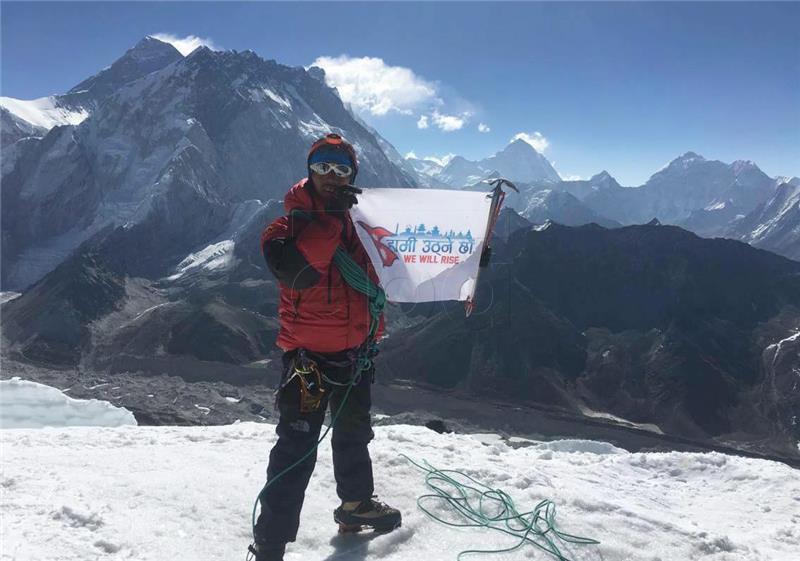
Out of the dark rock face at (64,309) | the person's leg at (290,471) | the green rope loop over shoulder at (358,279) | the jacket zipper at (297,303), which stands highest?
the green rope loop over shoulder at (358,279)

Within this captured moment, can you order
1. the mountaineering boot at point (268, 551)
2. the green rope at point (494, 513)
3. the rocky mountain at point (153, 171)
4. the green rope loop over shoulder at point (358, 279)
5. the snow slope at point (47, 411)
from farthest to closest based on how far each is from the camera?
the rocky mountain at point (153, 171)
the snow slope at point (47, 411)
the green rope at point (494, 513)
the green rope loop over shoulder at point (358, 279)
the mountaineering boot at point (268, 551)

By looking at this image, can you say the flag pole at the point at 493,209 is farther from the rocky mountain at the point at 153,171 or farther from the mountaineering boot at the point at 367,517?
the rocky mountain at the point at 153,171

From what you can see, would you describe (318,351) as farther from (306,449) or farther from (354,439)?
(354,439)

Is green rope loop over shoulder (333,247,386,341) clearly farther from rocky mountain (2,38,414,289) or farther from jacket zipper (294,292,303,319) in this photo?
rocky mountain (2,38,414,289)

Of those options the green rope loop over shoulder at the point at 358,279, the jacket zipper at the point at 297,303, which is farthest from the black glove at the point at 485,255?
the jacket zipper at the point at 297,303

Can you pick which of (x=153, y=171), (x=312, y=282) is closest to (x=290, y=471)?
(x=312, y=282)

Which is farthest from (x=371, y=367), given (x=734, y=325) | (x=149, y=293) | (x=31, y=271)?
(x=31, y=271)
